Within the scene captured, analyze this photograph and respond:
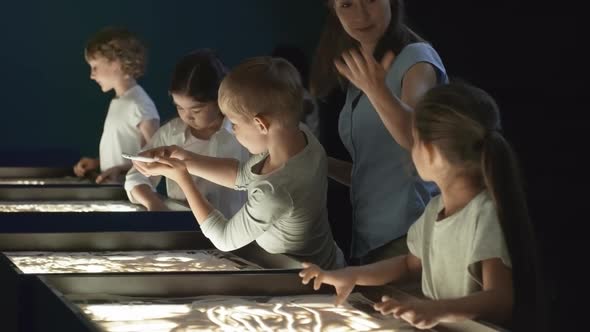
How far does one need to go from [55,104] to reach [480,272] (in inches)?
219

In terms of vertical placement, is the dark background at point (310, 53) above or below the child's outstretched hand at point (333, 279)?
above

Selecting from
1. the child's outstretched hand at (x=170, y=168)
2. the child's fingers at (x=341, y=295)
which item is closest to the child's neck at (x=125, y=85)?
the child's outstretched hand at (x=170, y=168)

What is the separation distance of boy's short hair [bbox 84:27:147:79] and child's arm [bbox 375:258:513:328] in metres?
3.18

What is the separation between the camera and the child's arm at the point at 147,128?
4.61 meters

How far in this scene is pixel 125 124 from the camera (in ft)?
15.4

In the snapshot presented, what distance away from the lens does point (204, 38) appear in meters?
7.35

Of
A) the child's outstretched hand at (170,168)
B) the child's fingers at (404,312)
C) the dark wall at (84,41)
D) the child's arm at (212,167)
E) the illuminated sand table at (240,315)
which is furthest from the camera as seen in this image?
the dark wall at (84,41)

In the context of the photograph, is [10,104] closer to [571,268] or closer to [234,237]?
[571,268]

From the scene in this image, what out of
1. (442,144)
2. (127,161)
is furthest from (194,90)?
(442,144)

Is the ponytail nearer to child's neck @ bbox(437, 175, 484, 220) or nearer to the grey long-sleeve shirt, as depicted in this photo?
child's neck @ bbox(437, 175, 484, 220)

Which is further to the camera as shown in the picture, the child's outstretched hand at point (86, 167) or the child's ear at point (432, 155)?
the child's outstretched hand at point (86, 167)

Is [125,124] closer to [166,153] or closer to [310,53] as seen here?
[166,153]

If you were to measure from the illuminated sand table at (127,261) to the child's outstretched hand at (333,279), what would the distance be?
1.57 feet

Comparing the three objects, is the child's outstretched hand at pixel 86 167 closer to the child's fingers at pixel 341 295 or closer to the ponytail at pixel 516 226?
the child's fingers at pixel 341 295
